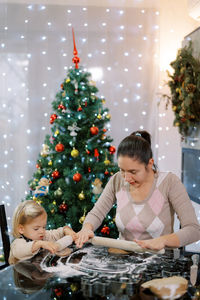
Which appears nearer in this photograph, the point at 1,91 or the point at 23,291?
the point at 23,291

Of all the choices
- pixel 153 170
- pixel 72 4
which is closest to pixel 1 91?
pixel 72 4

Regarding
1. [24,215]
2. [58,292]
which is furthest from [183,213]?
[58,292]

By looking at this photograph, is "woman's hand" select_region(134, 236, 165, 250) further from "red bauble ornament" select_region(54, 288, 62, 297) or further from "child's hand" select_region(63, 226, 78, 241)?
"red bauble ornament" select_region(54, 288, 62, 297)

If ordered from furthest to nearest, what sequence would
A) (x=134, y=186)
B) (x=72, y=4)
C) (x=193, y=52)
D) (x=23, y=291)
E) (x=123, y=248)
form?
(x=72, y=4), (x=193, y=52), (x=134, y=186), (x=123, y=248), (x=23, y=291)

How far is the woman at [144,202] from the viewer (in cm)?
205

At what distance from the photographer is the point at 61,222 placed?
3.49 meters

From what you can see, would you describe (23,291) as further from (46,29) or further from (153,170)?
(46,29)

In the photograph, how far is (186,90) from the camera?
346 centimetres

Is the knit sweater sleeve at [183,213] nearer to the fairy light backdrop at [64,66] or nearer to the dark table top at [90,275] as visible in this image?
the dark table top at [90,275]

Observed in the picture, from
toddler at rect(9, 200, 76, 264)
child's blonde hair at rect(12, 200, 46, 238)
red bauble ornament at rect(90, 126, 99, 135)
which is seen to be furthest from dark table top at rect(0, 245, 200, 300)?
red bauble ornament at rect(90, 126, 99, 135)

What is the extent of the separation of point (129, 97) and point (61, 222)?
1812 mm

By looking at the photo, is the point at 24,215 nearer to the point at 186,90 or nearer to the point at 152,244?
the point at 152,244

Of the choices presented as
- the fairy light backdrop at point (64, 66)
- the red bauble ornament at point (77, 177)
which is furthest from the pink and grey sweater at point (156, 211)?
the fairy light backdrop at point (64, 66)

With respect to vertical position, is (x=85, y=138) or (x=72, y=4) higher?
(x=72, y=4)
